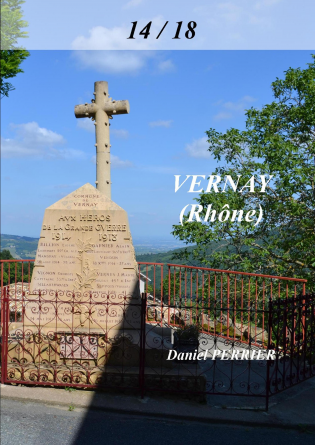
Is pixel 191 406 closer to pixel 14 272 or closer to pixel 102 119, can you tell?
pixel 102 119

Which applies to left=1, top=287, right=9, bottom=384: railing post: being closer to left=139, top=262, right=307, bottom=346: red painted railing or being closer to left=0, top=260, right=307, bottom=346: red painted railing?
left=0, top=260, right=307, bottom=346: red painted railing

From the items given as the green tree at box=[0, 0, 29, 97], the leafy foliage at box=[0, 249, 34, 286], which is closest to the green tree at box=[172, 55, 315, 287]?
the leafy foliage at box=[0, 249, 34, 286]

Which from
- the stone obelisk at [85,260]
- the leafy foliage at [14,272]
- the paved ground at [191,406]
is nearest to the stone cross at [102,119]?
the stone obelisk at [85,260]

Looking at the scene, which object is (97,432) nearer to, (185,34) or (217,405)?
(217,405)

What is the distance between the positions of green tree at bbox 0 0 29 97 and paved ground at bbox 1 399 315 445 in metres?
16.8

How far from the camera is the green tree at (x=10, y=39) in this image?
59.2 feet

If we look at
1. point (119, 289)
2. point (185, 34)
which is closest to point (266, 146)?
point (185, 34)

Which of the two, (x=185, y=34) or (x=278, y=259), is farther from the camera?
(x=278, y=259)

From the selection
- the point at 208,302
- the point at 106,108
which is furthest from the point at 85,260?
the point at 208,302

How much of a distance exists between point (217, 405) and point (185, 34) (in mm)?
6225

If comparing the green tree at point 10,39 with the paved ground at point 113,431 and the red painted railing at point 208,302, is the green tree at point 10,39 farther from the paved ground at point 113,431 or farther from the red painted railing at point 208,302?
the paved ground at point 113,431

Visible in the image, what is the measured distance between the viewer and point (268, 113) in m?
12.4

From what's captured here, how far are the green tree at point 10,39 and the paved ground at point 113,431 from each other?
16827 millimetres

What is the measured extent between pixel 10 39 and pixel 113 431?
60.5 feet
